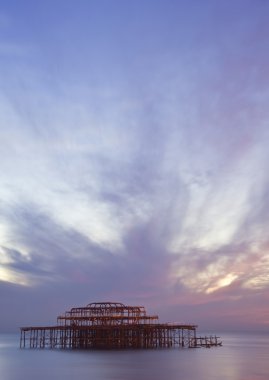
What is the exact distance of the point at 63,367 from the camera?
47969 millimetres

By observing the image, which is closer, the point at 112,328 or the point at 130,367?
the point at 130,367

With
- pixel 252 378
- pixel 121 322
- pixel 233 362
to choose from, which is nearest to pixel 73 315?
pixel 121 322

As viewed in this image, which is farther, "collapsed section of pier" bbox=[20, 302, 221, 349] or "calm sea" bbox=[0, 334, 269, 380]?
"collapsed section of pier" bbox=[20, 302, 221, 349]

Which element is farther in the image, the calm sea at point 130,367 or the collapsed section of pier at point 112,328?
the collapsed section of pier at point 112,328

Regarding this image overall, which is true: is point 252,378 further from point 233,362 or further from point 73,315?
point 73,315

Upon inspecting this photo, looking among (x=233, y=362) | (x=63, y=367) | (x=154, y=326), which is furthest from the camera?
(x=154, y=326)

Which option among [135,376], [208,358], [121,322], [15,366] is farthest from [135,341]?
[135,376]

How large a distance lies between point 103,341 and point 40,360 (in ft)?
52.0

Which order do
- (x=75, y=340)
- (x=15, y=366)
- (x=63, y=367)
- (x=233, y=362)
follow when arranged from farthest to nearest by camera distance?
(x=75, y=340) < (x=233, y=362) < (x=15, y=366) < (x=63, y=367)

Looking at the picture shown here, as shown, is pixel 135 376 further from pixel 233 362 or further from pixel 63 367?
pixel 233 362

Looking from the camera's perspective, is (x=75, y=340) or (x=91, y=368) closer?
(x=91, y=368)

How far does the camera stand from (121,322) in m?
69.7

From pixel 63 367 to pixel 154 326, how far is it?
22.3m

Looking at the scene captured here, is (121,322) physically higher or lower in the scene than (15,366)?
higher
